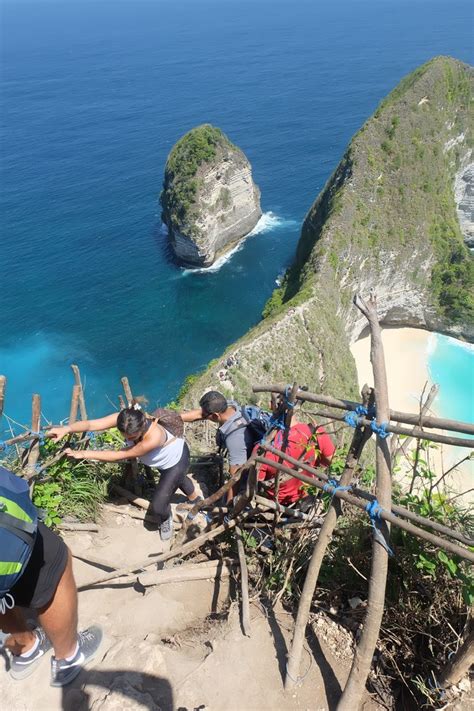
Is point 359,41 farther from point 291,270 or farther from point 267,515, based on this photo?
point 267,515

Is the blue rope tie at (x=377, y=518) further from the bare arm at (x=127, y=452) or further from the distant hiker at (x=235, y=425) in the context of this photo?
the bare arm at (x=127, y=452)

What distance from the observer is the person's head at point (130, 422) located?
5.47 metres

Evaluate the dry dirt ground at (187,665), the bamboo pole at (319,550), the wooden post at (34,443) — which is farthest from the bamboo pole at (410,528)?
the wooden post at (34,443)

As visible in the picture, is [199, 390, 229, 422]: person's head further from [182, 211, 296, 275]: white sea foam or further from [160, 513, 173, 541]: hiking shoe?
[182, 211, 296, 275]: white sea foam

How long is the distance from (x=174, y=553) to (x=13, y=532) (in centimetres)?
271

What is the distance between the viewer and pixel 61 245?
49781 mm

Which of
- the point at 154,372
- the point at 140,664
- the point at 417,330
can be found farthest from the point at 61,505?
the point at 417,330

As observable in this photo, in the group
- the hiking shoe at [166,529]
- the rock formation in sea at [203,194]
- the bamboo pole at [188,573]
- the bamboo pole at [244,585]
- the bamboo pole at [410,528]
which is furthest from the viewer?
the rock formation in sea at [203,194]

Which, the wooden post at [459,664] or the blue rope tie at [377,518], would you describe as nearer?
the wooden post at [459,664]

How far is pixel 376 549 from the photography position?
386cm

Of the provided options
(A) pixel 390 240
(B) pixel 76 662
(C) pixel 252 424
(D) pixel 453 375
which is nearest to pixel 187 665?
(B) pixel 76 662

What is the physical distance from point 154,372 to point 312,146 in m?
47.3

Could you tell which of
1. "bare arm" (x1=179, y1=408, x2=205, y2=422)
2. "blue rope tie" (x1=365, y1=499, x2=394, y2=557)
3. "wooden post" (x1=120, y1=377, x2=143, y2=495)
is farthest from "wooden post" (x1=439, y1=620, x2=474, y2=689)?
"wooden post" (x1=120, y1=377, x2=143, y2=495)

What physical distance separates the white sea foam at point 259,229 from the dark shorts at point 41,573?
141 feet
